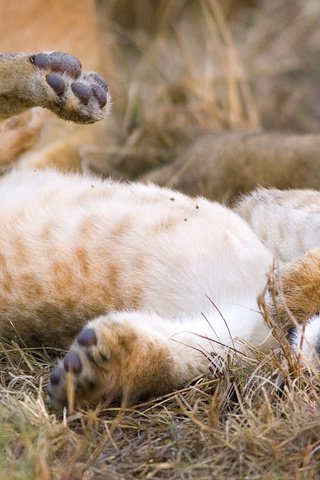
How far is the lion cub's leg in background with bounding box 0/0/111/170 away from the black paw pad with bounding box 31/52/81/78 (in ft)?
3.82

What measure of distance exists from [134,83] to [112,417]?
344cm

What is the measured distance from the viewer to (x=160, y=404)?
2.27 m

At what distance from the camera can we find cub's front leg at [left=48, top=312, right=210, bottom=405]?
6.78ft

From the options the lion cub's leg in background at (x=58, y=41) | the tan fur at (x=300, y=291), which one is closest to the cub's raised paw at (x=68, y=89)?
the tan fur at (x=300, y=291)

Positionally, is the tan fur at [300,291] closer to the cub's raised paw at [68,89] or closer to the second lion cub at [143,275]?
the second lion cub at [143,275]

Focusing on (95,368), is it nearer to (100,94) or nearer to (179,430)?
(179,430)

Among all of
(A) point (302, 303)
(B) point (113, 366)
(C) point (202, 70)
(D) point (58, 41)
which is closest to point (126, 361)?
(B) point (113, 366)

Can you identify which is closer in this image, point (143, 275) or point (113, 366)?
point (113, 366)

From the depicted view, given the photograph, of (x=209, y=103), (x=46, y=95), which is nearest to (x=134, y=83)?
(x=209, y=103)

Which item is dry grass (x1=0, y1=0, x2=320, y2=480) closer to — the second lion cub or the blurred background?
the second lion cub

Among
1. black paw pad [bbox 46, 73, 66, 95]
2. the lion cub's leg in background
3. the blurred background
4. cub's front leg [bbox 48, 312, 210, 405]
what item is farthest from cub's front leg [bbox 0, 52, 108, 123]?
the blurred background

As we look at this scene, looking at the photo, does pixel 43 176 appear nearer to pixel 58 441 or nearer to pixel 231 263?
pixel 231 263

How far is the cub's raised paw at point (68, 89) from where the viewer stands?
106 inches

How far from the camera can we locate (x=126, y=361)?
7.04 feet
